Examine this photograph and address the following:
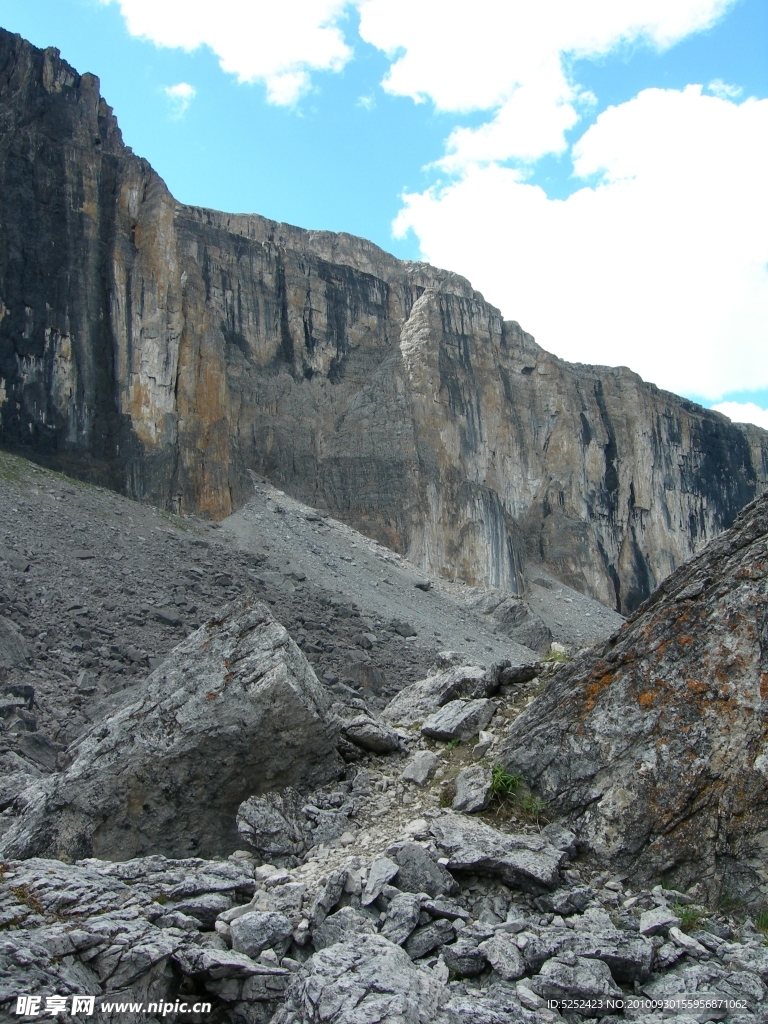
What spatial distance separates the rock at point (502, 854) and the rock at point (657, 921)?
0.65 m

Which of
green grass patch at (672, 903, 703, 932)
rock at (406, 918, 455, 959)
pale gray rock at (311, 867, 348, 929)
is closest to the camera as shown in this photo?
rock at (406, 918, 455, 959)

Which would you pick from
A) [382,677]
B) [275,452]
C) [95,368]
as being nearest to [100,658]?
[382,677]

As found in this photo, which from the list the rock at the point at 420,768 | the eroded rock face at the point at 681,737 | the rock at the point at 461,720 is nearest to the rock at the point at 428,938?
the eroded rock face at the point at 681,737

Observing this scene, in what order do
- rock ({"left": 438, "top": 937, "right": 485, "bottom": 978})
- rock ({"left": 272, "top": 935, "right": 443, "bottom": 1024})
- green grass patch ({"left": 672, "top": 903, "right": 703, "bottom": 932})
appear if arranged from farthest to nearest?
1. green grass patch ({"left": 672, "top": 903, "right": 703, "bottom": 932})
2. rock ({"left": 438, "top": 937, "right": 485, "bottom": 978})
3. rock ({"left": 272, "top": 935, "right": 443, "bottom": 1024})

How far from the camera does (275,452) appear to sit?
166 ft

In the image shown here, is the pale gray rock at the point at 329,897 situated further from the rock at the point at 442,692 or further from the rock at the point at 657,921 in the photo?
the rock at the point at 442,692

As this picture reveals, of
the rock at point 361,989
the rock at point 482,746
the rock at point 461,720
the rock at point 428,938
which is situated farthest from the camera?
the rock at point 461,720

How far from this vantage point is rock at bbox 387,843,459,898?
5.54 m

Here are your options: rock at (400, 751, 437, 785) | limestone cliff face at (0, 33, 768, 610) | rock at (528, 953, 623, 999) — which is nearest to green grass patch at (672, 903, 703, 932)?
rock at (528, 953, 623, 999)

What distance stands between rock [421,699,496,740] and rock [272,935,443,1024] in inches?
132

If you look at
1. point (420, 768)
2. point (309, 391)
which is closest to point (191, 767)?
point (420, 768)

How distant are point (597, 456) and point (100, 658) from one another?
166 ft

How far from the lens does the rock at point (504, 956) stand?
4695 mm

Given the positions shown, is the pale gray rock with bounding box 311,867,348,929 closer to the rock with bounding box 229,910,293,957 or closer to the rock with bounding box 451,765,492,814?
the rock with bounding box 229,910,293,957
